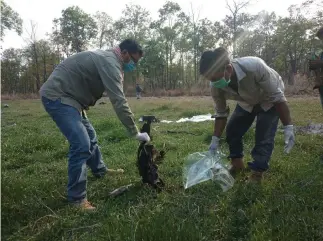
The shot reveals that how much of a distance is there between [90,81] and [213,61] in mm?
1420

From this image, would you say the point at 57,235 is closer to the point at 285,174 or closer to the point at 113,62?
the point at 113,62

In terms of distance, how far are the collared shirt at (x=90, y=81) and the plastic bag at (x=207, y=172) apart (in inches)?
35.9

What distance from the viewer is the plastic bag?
3789 mm

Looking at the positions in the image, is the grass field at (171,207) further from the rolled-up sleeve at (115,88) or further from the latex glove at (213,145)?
the rolled-up sleeve at (115,88)

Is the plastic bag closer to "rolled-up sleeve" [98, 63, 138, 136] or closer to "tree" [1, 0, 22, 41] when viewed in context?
"rolled-up sleeve" [98, 63, 138, 136]

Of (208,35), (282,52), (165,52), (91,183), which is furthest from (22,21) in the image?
(91,183)

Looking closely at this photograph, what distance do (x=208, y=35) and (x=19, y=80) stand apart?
3229cm

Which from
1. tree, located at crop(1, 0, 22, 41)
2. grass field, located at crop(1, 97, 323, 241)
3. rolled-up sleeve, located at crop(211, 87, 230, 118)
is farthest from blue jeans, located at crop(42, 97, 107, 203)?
tree, located at crop(1, 0, 22, 41)

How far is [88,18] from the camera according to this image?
5275cm

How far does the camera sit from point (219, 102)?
402 cm

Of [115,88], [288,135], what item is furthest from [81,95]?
[288,135]

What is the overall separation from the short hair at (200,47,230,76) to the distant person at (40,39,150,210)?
3.05 feet

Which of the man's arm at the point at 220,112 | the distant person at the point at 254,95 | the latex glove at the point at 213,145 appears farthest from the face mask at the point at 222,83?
the latex glove at the point at 213,145

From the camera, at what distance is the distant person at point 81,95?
345cm
